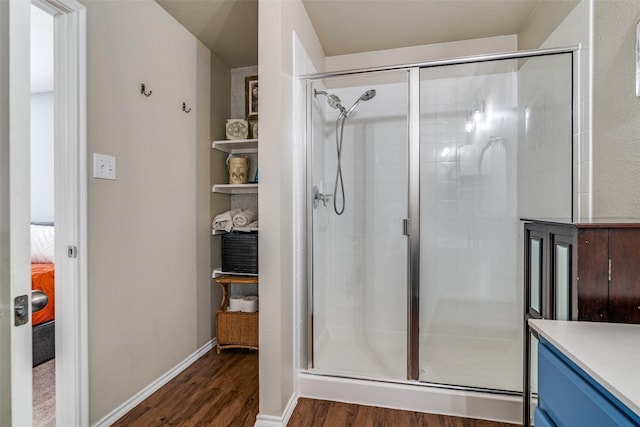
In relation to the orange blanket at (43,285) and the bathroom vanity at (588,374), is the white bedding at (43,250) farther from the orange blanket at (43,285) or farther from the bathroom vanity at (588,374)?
the bathroom vanity at (588,374)

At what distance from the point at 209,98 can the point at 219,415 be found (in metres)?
2.22

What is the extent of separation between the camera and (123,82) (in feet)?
5.93

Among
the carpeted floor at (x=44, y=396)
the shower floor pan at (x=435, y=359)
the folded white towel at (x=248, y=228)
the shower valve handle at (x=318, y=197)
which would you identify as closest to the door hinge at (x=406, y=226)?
the shower valve handle at (x=318, y=197)

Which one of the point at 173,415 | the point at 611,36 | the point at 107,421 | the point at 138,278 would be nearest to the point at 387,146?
the point at 611,36

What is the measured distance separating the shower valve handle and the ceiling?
4.01ft

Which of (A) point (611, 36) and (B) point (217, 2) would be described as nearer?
(A) point (611, 36)

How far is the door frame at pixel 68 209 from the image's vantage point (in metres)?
1.51

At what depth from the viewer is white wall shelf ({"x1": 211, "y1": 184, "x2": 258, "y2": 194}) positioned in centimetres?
254

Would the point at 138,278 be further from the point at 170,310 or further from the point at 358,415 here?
the point at 358,415

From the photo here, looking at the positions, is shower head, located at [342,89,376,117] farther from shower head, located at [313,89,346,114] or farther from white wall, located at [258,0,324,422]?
white wall, located at [258,0,324,422]

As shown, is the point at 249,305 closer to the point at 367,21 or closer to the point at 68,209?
the point at 68,209

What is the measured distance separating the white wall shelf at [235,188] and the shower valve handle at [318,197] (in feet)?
1.81

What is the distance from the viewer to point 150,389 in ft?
6.49

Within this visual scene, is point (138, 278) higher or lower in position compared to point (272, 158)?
lower
